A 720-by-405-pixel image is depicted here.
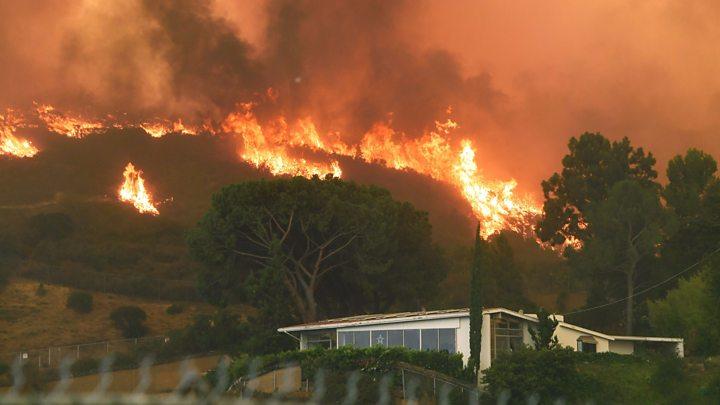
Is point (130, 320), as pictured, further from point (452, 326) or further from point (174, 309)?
point (452, 326)

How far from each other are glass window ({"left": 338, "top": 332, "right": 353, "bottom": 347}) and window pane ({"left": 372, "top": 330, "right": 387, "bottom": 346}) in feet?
7.27

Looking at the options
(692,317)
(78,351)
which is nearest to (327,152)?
(78,351)

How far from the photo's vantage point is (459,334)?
4859 centimetres

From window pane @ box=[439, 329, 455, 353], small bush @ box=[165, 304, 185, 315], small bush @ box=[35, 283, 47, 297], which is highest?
small bush @ box=[35, 283, 47, 297]

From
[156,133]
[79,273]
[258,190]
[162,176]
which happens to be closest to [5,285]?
[79,273]

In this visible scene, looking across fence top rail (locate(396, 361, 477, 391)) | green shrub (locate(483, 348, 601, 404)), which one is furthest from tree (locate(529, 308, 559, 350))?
fence top rail (locate(396, 361, 477, 391))

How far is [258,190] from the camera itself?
69.6 metres

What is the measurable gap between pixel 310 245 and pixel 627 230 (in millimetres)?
25501

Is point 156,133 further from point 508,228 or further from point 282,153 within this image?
point 508,228

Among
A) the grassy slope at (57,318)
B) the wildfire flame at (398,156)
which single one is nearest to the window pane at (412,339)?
the grassy slope at (57,318)

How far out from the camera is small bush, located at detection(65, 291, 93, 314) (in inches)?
3369

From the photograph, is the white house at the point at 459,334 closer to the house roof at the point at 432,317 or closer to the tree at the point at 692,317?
the house roof at the point at 432,317

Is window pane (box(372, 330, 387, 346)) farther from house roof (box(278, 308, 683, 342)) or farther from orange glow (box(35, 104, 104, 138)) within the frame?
orange glow (box(35, 104, 104, 138))

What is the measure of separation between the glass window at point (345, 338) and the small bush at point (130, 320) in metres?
31.1
